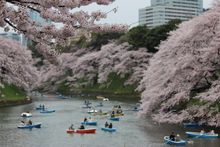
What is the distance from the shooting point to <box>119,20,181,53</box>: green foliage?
6900cm

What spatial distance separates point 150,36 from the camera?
232ft

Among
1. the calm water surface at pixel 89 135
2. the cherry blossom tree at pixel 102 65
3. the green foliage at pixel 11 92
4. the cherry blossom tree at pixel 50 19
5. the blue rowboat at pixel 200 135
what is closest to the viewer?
the cherry blossom tree at pixel 50 19

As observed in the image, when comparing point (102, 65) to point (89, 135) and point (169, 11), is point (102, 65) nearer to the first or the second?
point (89, 135)

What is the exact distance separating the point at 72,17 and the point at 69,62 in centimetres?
8125

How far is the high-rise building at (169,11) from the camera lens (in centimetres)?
16762

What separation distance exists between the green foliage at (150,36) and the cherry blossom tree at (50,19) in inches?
2288

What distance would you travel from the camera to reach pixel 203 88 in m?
34.2

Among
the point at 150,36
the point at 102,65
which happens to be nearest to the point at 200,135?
the point at 150,36

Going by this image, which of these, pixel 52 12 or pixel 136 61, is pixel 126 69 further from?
pixel 52 12

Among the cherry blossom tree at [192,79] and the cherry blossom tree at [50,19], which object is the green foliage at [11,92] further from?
the cherry blossom tree at [50,19]

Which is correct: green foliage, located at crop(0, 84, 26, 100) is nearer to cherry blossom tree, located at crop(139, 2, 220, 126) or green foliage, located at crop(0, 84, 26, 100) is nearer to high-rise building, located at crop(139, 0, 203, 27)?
cherry blossom tree, located at crop(139, 2, 220, 126)

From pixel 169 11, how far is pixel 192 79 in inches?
5669

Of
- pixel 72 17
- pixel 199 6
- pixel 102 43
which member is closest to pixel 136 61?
pixel 102 43

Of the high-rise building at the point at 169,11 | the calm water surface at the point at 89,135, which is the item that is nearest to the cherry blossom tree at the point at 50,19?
the calm water surface at the point at 89,135
